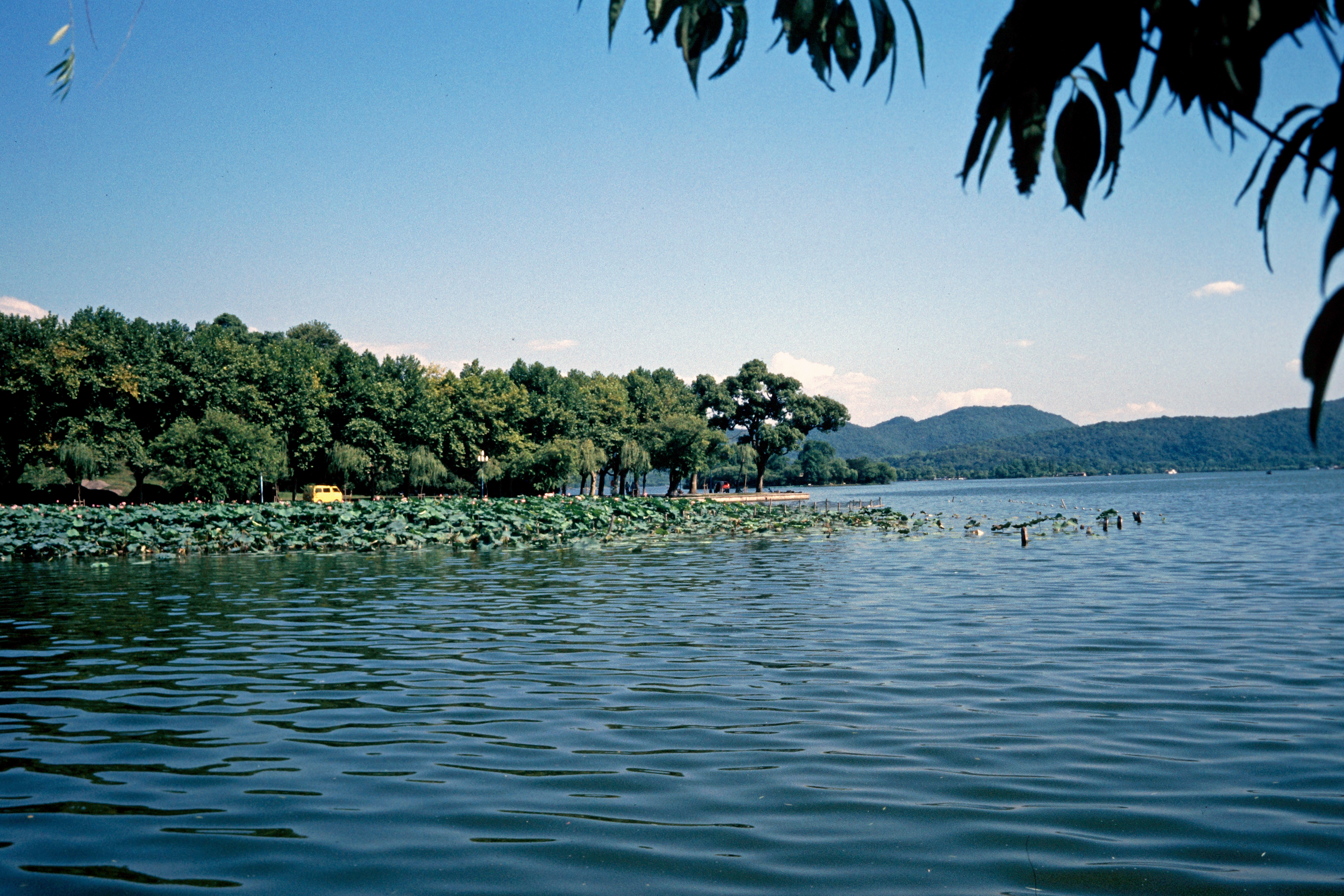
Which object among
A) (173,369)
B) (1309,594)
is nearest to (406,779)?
(1309,594)

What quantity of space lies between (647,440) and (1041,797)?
7898cm

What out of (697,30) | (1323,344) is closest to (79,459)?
(697,30)

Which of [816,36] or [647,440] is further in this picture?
[647,440]

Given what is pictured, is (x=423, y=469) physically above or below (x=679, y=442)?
below

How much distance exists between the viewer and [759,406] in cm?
10631

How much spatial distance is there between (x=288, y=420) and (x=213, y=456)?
9908mm

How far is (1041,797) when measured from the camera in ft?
21.3

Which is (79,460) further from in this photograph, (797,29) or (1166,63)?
(1166,63)

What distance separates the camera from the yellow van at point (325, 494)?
60444mm

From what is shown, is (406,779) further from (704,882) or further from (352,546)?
(352,546)

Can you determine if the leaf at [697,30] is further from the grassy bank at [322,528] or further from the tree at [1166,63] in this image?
the grassy bank at [322,528]

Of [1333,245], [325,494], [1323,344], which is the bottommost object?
[325,494]

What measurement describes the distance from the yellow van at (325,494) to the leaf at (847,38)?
59786mm

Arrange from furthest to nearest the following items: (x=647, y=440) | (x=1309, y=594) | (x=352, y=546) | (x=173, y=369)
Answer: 1. (x=647, y=440)
2. (x=173, y=369)
3. (x=352, y=546)
4. (x=1309, y=594)
